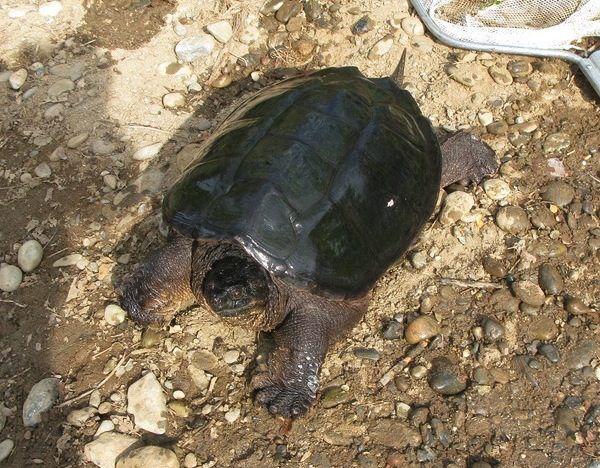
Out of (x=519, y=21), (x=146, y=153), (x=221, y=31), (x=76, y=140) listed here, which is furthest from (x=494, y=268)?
(x=76, y=140)

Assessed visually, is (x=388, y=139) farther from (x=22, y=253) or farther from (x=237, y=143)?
(x=22, y=253)

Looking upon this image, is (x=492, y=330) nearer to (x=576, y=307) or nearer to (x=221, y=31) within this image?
(x=576, y=307)

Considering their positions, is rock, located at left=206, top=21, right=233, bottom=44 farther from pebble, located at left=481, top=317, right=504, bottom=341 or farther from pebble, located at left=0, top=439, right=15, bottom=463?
pebble, located at left=0, top=439, right=15, bottom=463

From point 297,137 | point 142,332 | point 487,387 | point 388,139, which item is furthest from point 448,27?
point 142,332

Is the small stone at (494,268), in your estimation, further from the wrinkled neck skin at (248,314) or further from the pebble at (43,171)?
the pebble at (43,171)

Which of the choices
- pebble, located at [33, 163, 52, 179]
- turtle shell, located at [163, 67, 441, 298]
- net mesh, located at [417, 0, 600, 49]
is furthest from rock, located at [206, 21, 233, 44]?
pebble, located at [33, 163, 52, 179]

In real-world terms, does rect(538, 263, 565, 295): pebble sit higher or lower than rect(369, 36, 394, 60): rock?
lower
